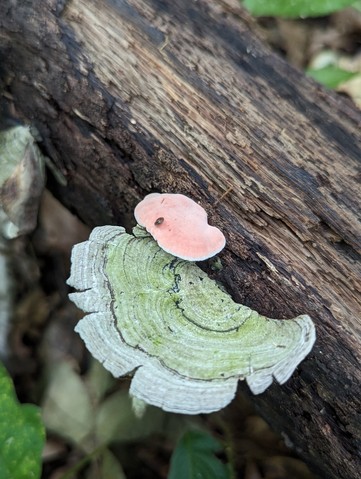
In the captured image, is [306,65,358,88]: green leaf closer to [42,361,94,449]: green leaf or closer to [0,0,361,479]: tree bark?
[0,0,361,479]: tree bark

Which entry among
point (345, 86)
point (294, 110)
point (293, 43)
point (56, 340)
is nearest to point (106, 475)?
point (56, 340)

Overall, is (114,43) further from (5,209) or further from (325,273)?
(325,273)

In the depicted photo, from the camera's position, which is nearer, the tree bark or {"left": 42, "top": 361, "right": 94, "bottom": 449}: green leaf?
the tree bark

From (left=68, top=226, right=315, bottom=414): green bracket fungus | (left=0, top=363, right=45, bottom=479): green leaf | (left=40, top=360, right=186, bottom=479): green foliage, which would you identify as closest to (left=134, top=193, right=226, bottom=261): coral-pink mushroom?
(left=68, top=226, right=315, bottom=414): green bracket fungus

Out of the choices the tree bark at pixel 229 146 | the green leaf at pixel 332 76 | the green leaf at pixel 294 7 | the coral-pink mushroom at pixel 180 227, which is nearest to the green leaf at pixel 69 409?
the tree bark at pixel 229 146

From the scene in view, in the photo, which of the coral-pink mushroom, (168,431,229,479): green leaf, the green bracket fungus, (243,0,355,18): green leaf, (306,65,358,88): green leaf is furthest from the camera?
(306,65,358,88): green leaf

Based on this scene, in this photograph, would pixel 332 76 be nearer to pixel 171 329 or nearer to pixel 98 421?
pixel 171 329

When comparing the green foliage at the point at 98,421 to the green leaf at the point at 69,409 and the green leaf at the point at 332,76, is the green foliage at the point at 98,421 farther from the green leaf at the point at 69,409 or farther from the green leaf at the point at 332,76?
the green leaf at the point at 332,76
